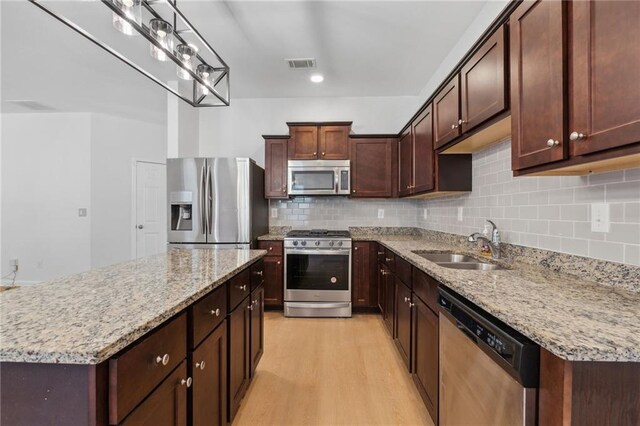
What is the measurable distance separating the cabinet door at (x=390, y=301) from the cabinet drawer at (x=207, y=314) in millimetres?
1591

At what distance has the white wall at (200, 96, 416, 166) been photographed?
388cm

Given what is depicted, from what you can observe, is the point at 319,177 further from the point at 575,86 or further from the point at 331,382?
the point at 575,86

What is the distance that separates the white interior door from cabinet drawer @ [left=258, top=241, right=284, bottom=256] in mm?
2551

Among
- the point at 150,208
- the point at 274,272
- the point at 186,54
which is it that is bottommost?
the point at 274,272

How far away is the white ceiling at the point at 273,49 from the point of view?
221 cm

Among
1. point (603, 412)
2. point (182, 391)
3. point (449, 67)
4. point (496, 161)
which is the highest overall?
point (449, 67)

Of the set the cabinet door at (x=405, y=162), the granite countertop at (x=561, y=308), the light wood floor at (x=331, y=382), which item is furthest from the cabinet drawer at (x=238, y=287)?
the cabinet door at (x=405, y=162)

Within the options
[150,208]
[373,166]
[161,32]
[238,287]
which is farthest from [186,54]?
[150,208]

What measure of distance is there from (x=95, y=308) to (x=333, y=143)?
9.76ft

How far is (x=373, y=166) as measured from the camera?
3514 millimetres

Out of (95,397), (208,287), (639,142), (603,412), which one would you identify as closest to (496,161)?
(639,142)

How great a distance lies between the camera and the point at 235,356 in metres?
1.56

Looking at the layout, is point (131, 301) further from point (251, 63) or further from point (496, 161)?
point (251, 63)

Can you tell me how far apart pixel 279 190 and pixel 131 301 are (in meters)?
2.65
